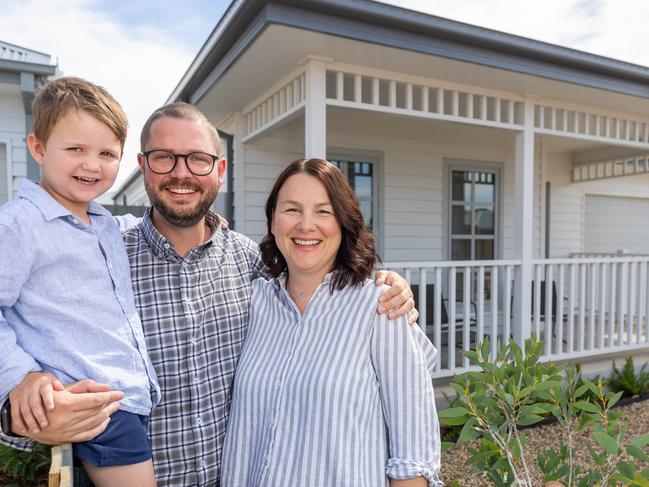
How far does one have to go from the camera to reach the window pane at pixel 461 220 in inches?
256

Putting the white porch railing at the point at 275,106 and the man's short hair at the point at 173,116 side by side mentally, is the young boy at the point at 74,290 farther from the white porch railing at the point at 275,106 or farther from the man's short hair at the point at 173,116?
the white porch railing at the point at 275,106

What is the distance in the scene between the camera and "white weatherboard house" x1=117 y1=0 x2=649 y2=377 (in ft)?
11.3

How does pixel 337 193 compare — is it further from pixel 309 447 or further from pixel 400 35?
pixel 400 35

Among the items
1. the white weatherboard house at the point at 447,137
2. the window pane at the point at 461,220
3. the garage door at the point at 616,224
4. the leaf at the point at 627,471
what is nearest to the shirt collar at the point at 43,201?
the leaf at the point at 627,471

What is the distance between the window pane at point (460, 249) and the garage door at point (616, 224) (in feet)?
10.9

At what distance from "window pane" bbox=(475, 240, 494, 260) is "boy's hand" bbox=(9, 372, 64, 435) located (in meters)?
6.29

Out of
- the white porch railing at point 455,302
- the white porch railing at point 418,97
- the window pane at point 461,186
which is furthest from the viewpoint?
the window pane at point 461,186

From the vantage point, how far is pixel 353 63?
3709 mm

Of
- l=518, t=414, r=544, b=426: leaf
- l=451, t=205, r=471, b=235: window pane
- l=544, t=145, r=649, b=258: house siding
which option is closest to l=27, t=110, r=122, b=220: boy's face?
l=518, t=414, r=544, b=426: leaf

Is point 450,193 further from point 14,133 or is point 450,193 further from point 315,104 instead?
point 14,133

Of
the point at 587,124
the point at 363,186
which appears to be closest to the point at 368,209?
the point at 363,186

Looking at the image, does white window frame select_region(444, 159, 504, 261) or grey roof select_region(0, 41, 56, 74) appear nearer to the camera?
grey roof select_region(0, 41, 56, 74)

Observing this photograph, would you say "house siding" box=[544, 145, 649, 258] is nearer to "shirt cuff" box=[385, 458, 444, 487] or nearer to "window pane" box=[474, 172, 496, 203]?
"window pane" box=[474, 172, 496, 203]

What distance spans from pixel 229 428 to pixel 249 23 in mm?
2829
